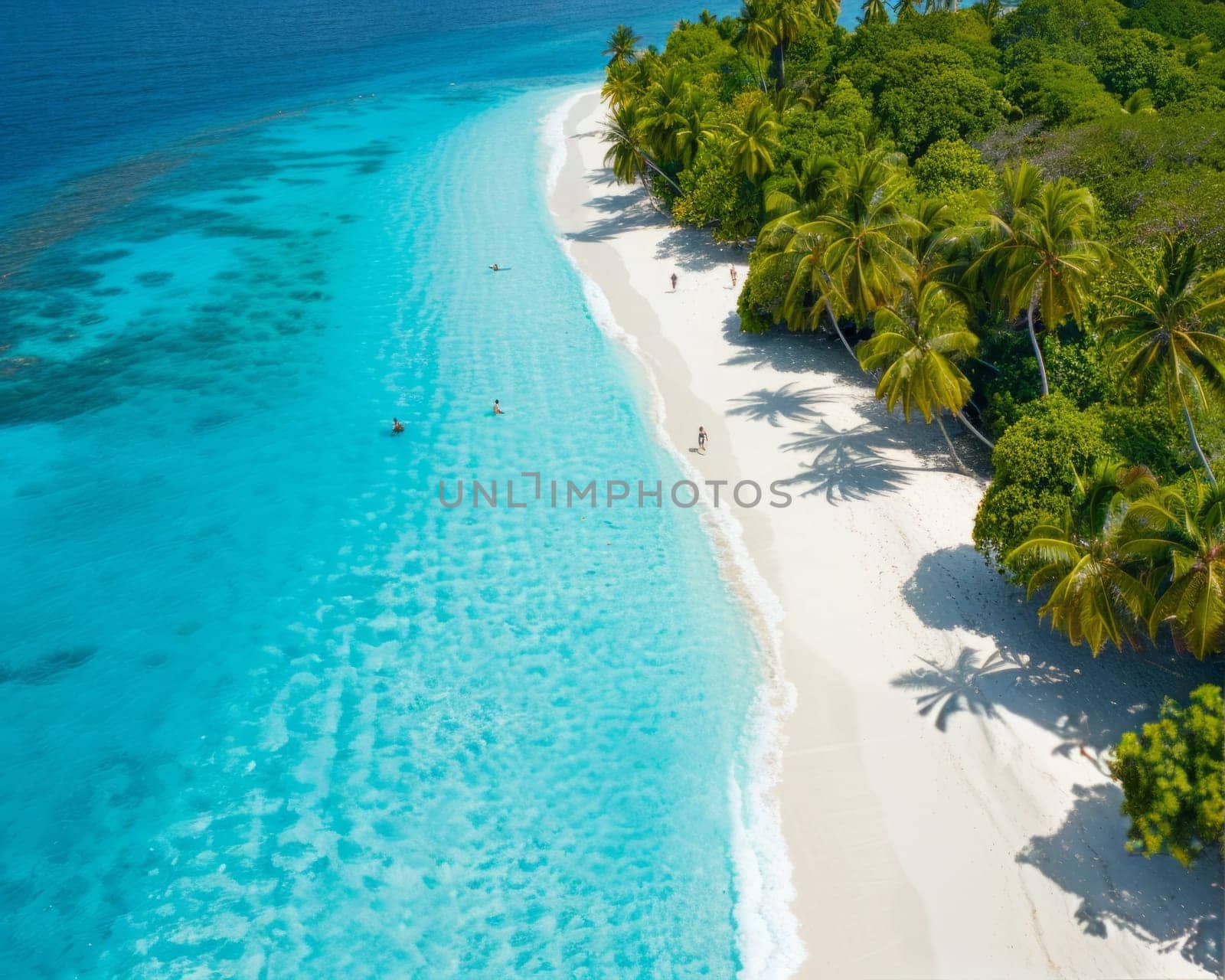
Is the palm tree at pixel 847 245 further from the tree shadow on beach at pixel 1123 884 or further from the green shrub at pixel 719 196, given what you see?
the tree shadow on beach at pixel 1123 884


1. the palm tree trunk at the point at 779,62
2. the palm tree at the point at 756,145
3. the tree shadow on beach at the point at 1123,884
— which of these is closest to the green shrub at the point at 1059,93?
the palm tree trunk at the point at 779,62

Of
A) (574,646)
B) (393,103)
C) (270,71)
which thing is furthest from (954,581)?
(270,71)

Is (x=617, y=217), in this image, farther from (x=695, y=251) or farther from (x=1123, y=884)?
(x=1123, y=884)

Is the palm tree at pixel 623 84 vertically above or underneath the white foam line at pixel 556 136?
above

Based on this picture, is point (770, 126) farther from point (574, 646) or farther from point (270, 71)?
point (270, 71)

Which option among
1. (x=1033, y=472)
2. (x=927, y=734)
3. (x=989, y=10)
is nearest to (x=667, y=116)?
(x=989, y=10)

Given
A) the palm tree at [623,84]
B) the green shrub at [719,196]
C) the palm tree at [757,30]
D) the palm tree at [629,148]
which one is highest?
the palm tree at [757,30]

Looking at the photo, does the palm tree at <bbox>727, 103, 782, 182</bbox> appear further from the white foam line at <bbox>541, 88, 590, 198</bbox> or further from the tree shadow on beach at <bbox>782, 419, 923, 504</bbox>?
the white foam line at <bbox>541, 88, 590, 198</bbox>
